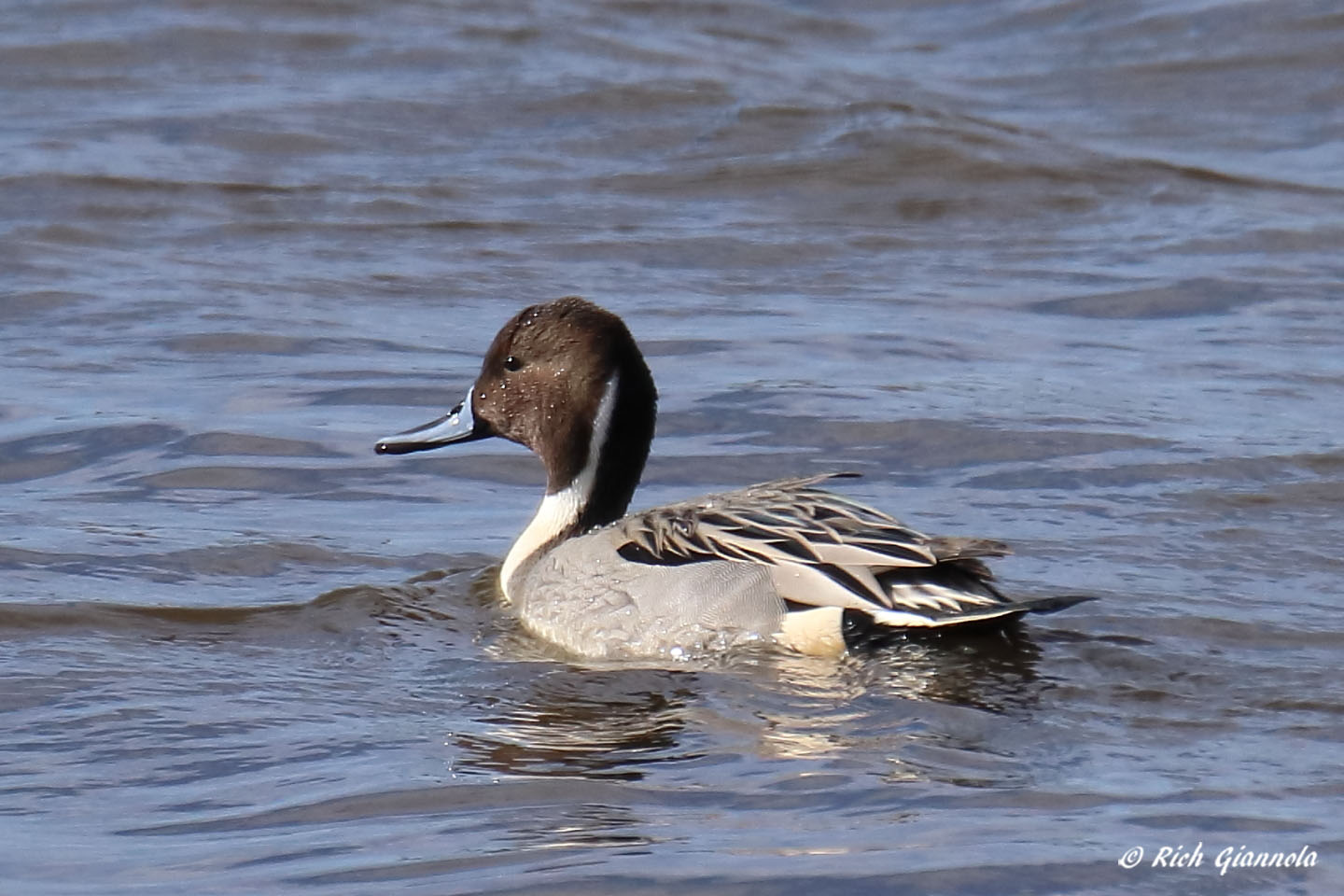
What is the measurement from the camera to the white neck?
7406mm

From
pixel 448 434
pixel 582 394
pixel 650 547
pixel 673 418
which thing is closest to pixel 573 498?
pixel 582 394

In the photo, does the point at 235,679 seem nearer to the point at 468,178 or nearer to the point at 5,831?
the point at 5,831

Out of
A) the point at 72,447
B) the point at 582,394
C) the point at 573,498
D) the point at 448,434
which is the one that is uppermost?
the point at 582,394

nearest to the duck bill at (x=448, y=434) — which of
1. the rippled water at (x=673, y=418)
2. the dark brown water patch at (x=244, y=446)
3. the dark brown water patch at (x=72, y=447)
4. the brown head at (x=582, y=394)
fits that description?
the brown head at (x=582, y=394)

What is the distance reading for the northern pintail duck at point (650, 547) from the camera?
6.32 metres

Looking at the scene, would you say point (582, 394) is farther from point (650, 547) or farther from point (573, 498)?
point (650, 547)

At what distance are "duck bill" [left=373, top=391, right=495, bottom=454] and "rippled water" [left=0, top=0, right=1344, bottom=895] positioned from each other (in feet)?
1.15

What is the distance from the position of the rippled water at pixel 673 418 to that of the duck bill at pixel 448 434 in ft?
1.15

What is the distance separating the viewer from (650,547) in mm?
6684

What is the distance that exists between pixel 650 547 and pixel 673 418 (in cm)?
259

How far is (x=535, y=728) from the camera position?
5.96 m

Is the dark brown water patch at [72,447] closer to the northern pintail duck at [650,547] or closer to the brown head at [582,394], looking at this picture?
the northern pintail duck at [650,547]

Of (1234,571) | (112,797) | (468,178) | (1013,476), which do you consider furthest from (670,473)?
(468,178)

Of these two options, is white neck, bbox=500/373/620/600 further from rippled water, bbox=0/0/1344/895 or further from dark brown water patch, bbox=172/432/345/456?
dark brown water patch, bbox=172/432/345/456
